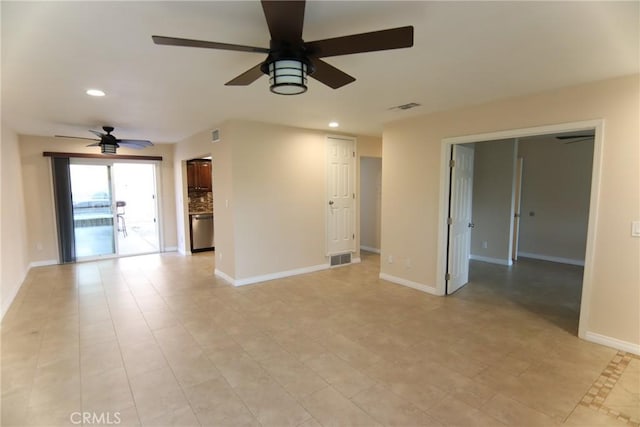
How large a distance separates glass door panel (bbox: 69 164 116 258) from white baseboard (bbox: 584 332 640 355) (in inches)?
319

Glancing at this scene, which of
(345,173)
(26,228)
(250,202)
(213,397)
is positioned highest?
(345,173)

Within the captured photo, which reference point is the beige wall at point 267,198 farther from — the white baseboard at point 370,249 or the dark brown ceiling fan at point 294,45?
the dark brown ceiling fan at point 294,45

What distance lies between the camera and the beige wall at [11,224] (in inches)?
159

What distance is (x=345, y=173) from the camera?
5.89 meters

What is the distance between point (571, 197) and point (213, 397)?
274 inches

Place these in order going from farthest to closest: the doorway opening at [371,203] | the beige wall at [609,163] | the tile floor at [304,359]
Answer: the doorway opening at [371,203] → the beige wall at [609,163] → the tile floor at [304,359]

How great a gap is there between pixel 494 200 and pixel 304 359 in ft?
16.7

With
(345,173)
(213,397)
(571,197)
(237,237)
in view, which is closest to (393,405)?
(213,397)

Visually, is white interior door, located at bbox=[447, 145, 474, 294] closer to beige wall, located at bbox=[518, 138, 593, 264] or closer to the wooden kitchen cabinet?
beige wall, located at bbox=[518, 138, 593, 264]

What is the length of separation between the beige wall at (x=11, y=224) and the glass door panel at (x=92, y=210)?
0.89 meters

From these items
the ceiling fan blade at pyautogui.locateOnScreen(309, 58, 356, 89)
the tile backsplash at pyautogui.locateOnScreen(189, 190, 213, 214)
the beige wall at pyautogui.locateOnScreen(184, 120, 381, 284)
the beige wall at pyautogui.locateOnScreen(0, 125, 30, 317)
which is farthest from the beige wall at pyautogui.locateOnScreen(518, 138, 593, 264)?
the beige wall at pyautogui.locateOnScreen(0, 125, 30, 317)

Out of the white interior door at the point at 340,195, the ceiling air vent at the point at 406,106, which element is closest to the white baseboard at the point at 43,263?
the white interior door at the point at 340,195

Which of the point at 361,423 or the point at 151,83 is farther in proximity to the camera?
the point at 151,83

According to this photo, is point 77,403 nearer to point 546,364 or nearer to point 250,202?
point 250,202
